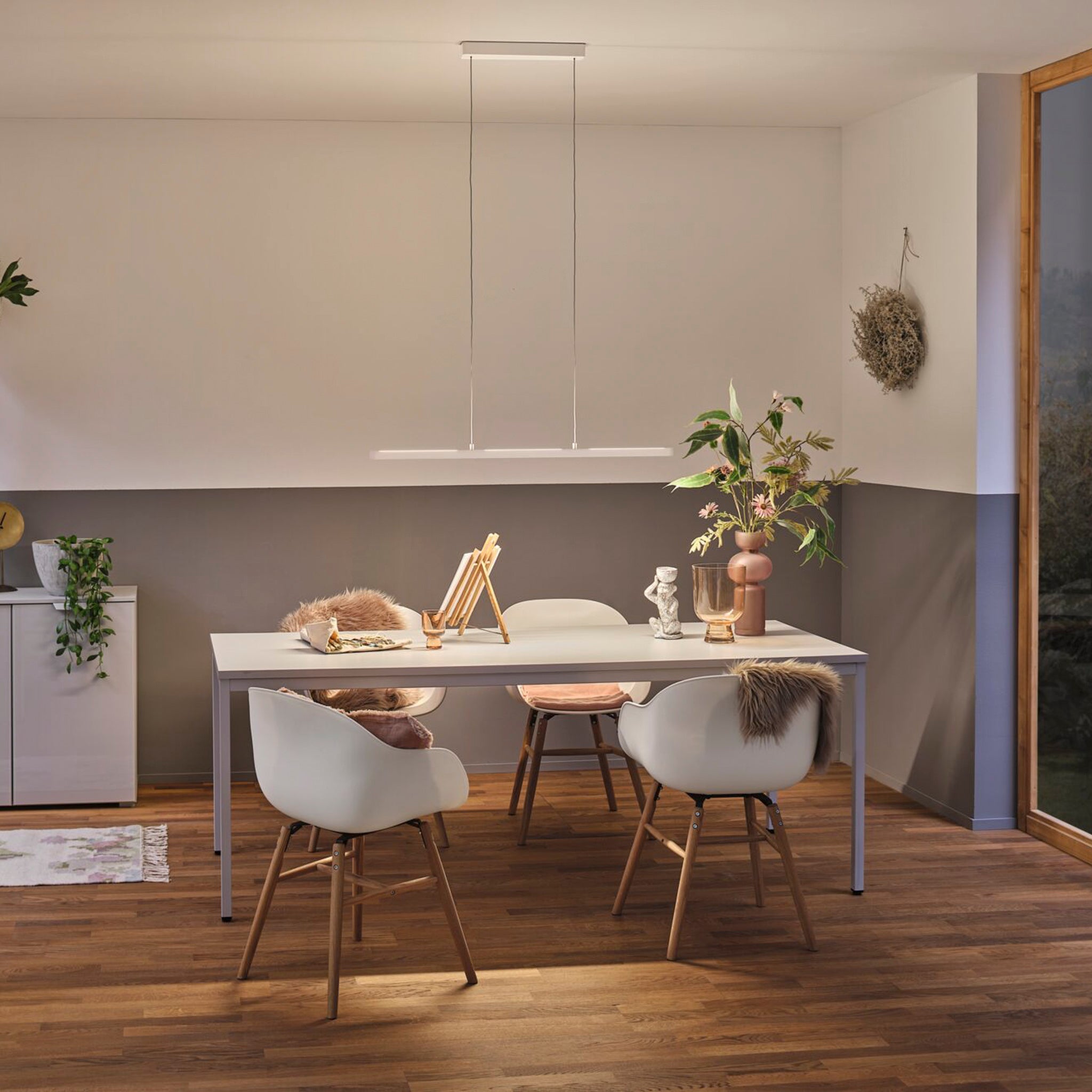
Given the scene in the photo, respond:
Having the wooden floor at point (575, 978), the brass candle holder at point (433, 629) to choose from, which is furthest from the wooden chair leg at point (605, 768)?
the brass candle holder at point (433, 629)

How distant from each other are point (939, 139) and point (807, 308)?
Answer: 1.11m

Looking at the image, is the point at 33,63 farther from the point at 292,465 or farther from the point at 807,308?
the point at 807,308

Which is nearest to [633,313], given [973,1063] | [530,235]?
[530,235]

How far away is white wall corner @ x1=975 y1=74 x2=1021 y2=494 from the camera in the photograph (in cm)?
496

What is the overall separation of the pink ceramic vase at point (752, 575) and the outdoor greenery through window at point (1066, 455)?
1075mm

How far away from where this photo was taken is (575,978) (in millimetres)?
3695

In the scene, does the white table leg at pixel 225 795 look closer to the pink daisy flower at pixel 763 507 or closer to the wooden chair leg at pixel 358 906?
the wooden chair leg at pixel 358 906

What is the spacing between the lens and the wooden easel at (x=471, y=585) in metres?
4.54

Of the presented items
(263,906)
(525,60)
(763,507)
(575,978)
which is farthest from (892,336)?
(263,906)

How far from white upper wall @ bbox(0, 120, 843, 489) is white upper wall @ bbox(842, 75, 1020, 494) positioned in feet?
1.67

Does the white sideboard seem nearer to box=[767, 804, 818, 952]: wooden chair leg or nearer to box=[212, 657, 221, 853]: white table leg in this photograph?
box=[212, 657, 221, 853]: white table leg

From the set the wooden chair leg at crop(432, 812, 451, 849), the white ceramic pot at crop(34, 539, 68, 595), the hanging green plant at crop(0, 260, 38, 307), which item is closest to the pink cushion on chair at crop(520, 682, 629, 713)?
the wooden chair leg at crop(432, 812, 451, 849)

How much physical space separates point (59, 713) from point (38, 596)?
0.47 m

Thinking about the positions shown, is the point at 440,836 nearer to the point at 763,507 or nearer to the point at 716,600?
the point at 716,600
